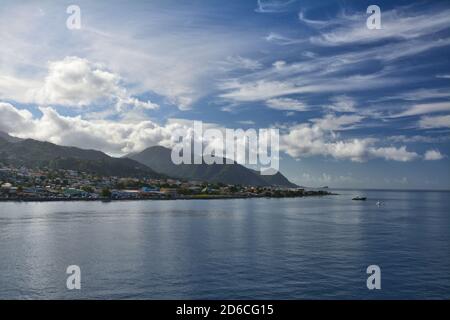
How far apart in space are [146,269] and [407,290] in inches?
826

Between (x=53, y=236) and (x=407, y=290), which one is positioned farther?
(x=53, y=236)

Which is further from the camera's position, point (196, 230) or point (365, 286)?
point (196, 230)

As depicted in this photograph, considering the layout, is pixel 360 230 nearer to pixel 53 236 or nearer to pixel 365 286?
pixel 365 286

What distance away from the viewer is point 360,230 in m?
63.8

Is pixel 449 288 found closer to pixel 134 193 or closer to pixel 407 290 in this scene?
pixel 407 290

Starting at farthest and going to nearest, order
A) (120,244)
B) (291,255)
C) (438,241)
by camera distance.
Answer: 1. (438,241)
2. (120,244)
3. (291,255)

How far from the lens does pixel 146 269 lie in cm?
3344
